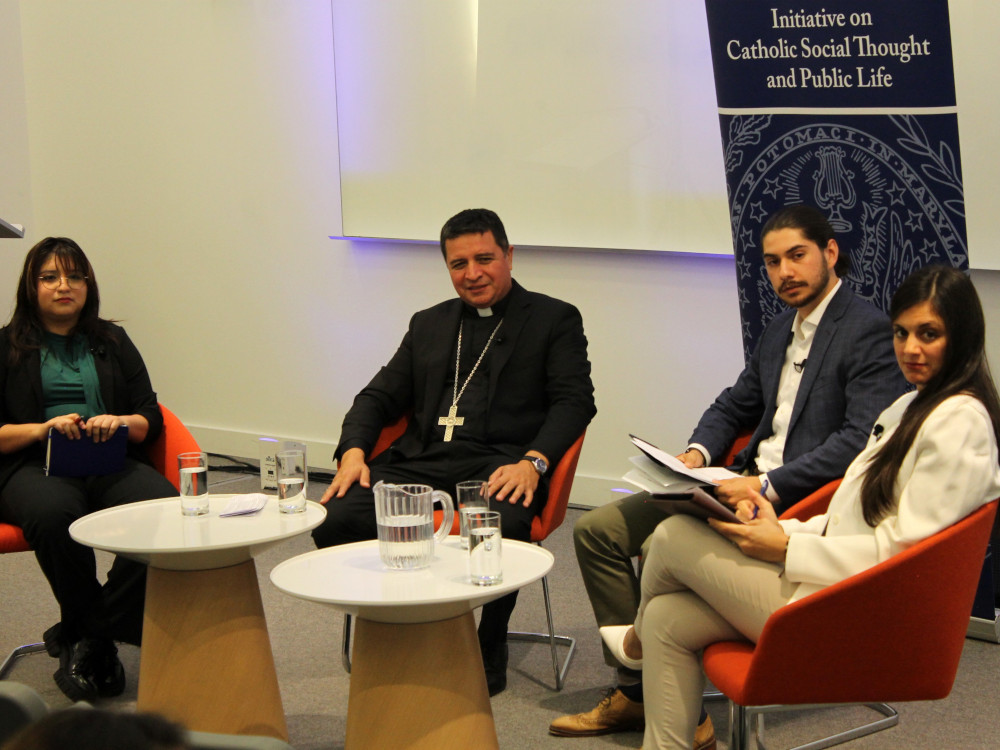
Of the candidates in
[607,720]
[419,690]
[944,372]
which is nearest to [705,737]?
[607,720]

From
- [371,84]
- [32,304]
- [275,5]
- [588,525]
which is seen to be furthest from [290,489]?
[275,5]

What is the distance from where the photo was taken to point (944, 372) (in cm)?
214

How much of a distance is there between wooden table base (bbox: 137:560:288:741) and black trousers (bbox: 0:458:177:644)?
0.55 metres

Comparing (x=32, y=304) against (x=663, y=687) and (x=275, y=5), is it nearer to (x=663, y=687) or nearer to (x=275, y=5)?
(x=663, y=687)

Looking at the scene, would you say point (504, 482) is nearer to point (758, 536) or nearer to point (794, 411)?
point (794, 411)

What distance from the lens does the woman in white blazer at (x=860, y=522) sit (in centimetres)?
204

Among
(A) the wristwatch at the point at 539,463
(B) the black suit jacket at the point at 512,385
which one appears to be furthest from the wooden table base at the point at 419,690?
(B) the black suit jacket at the point at 512,385

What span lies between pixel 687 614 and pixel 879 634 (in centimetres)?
41

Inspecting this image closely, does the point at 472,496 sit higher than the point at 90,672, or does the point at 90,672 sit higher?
the point at 472,496

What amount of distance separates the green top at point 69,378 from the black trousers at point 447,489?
0.99 metres

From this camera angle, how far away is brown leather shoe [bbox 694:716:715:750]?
269 cm

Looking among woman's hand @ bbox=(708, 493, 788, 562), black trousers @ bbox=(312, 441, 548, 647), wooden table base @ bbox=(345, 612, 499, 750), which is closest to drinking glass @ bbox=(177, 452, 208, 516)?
black trousers @ bbox=(312, 441, 548, 647)

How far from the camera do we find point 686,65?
182 inches

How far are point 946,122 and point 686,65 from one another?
1683 mm
